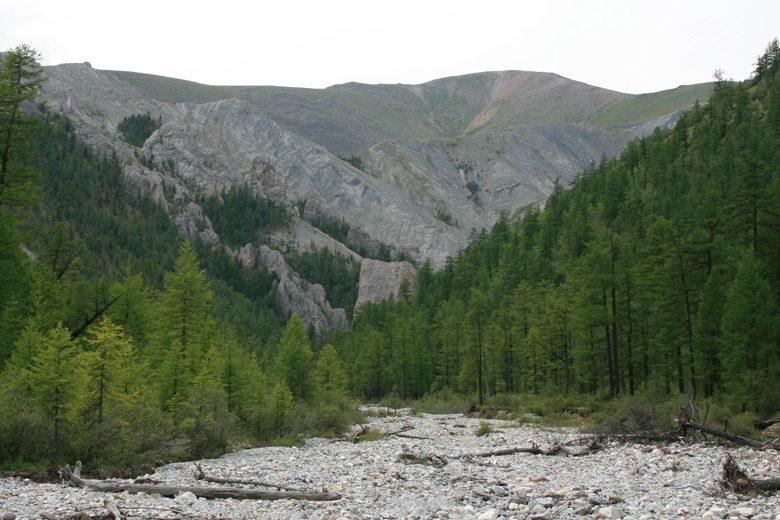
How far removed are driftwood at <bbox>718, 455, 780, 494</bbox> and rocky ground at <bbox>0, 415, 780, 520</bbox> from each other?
12.1 inches

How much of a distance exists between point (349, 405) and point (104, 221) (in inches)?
5530

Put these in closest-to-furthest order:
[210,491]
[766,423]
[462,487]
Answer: [210,491]
[462,487]
[766,423]

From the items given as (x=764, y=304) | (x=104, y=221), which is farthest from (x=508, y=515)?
(x=104, y=221)

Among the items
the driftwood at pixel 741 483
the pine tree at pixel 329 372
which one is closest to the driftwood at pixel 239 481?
the driftwood at pixel 741 483

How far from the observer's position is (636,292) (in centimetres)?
3503

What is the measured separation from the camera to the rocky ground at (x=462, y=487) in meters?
10.3

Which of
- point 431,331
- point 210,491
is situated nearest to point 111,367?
point 210,491

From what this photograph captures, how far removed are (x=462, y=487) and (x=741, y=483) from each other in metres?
6.43

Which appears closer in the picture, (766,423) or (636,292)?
(766,423)

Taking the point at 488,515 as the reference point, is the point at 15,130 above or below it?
above

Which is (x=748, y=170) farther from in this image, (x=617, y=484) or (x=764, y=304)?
(x=617, y=484)

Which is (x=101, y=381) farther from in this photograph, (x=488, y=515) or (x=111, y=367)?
(x=488, y=515)

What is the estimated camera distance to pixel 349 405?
36.7m

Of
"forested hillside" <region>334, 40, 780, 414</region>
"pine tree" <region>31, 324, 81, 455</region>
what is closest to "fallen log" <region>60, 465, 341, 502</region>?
"pine tree" <region>31, 324, 81, 455</region>
